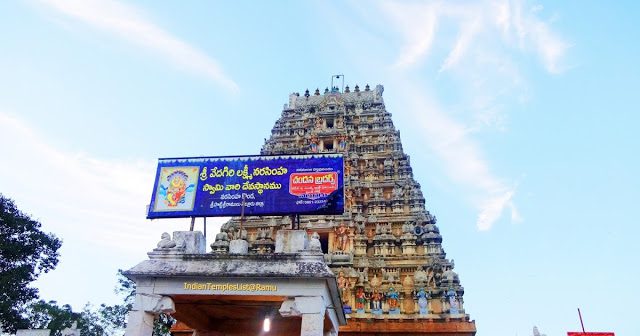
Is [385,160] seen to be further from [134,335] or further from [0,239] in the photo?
[0,239]

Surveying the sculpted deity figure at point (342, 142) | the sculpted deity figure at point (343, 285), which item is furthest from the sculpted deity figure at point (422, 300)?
the sculpted deity figure at point (342, 142)

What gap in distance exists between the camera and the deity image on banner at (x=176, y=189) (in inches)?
599

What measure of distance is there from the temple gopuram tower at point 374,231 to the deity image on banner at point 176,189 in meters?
5.50

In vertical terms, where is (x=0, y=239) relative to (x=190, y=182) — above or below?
above

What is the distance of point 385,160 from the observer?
3281 cm

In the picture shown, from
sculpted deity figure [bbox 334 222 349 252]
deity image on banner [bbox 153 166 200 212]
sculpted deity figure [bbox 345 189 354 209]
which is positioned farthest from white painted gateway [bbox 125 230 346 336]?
sculpted deity figure [bbox 345 189 354 209]

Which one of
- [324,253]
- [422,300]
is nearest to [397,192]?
[324,253]

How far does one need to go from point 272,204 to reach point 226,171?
6.34 ft

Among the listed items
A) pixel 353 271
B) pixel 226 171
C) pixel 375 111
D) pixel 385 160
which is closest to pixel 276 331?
pixel 226 171

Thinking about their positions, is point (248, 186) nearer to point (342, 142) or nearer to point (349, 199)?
→ point (349, 199)

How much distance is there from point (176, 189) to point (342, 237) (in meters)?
14.7

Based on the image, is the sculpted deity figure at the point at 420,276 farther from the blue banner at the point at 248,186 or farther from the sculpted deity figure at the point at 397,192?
the blue banner at the point at 248,186

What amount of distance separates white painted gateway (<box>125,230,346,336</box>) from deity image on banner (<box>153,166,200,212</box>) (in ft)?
6.12

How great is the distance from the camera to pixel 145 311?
12.0 m
